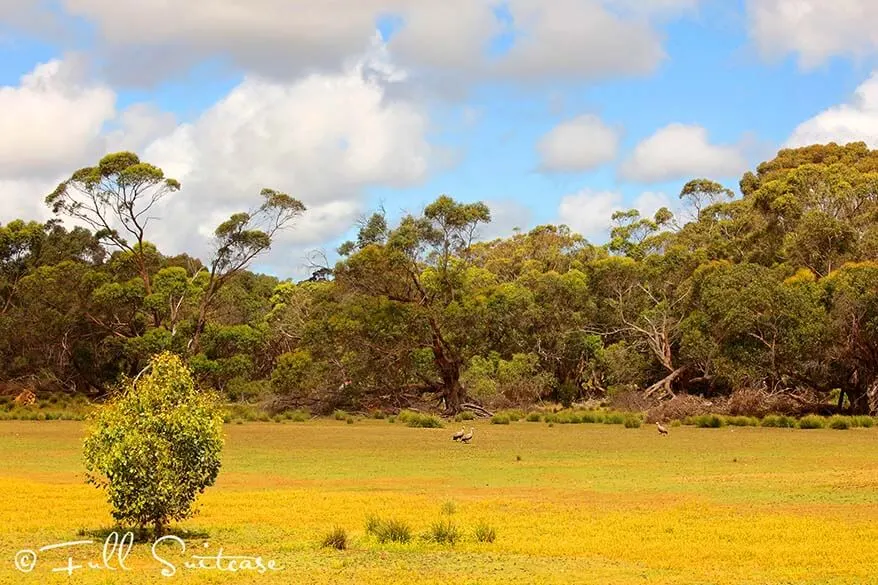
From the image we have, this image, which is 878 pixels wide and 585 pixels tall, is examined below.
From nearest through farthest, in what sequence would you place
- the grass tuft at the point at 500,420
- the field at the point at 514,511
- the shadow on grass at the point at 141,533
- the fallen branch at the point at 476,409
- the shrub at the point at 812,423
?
1. the field at the point at 514,511
2. the shadow on grass at the point at 141,533
3. the shrub at the point at 812,423
4. the grass tuft at the point at 500,420
5. the fallen branch at the point at 476,409

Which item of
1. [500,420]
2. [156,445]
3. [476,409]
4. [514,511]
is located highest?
[156,445]

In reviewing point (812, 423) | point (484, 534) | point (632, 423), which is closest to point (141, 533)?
point (484, 534)

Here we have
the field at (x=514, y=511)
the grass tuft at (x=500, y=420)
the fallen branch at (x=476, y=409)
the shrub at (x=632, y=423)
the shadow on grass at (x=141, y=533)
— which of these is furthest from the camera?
the fallen branch at (x=476, y=409)

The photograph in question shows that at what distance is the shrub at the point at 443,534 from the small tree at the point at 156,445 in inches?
143

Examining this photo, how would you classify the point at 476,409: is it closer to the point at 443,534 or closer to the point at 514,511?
the point at 514,511

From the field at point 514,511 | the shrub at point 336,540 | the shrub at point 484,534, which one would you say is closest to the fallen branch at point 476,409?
the field at point 514,511

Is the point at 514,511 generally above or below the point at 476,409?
below

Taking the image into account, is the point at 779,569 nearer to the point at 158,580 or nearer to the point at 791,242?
the point at 158,580

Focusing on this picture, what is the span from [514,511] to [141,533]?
7.09m

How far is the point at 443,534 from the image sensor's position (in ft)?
54.9

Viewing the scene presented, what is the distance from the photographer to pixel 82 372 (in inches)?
2702

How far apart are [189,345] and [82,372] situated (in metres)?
10.2

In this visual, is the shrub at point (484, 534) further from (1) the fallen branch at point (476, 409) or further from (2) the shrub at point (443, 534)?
(1) the fallen branch at point (476, 409)

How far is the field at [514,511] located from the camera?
47.7 feet
